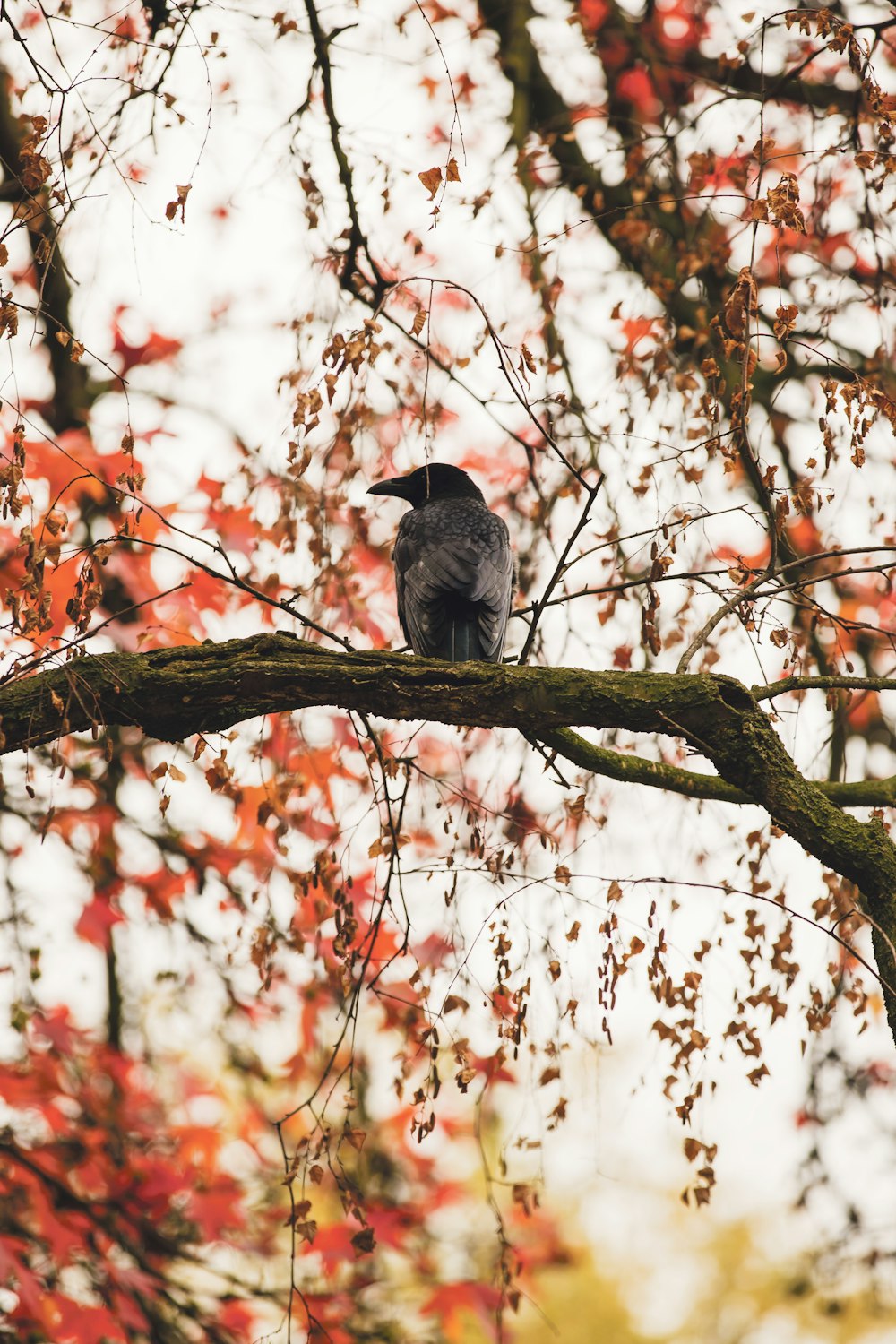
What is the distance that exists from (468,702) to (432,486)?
3.49m

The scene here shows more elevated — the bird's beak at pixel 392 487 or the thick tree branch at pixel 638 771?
the bird's beak at pixel 392 487

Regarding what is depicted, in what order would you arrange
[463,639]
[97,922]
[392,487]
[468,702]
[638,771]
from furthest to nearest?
[97,922]
[392,487]
[463,639]
[638,771]
[468,702]

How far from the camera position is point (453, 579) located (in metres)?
5.11

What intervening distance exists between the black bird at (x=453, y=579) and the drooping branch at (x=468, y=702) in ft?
5.10

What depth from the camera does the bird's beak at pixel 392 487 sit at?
6.06 meters

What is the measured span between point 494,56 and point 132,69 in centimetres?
298

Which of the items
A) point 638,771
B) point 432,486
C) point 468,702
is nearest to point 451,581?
point 432,486

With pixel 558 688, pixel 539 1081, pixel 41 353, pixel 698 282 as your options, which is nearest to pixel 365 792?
pixel 539 1081

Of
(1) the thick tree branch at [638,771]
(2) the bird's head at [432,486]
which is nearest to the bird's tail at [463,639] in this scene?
(2) the bird's head at [432,486]

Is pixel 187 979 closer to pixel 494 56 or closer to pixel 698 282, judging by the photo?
pixel 698 282

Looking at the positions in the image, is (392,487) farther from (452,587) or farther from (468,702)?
(468,702)

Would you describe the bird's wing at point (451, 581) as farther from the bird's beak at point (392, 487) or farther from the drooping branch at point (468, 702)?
the drooping branch at point (468, 702)

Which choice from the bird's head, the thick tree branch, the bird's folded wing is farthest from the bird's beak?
the thick tree branch

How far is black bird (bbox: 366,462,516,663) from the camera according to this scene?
5.05 metres
